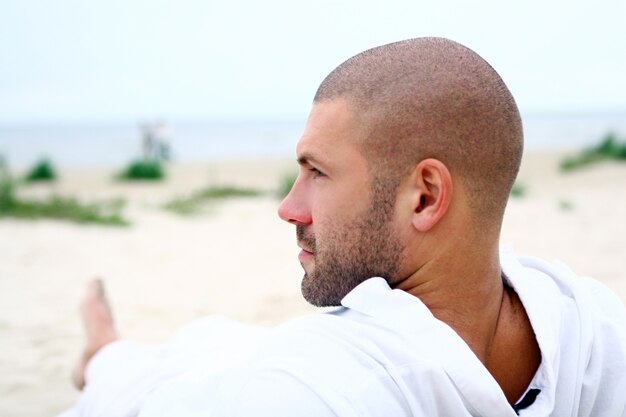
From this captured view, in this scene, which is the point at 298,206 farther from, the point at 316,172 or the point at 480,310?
the point at 480,310

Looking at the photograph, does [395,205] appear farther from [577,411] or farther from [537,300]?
[577,411]

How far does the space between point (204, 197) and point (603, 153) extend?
845 centimetres

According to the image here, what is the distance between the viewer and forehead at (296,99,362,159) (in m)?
1.48

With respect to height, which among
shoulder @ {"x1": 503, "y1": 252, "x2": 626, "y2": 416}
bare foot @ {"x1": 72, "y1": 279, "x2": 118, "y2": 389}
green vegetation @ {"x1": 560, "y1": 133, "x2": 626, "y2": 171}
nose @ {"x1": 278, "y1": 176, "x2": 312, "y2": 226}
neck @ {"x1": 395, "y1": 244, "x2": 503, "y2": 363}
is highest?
nose @ {"x1": 278, "y1": 176, "x2": 312, "y2": 226}

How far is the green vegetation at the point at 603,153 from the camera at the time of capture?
13.0 metres

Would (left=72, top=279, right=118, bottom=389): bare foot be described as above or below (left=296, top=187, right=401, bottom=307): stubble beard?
below

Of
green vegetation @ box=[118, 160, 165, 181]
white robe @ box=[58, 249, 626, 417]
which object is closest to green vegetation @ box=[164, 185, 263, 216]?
green vegetation @ box=[118, 160, 165, 181]

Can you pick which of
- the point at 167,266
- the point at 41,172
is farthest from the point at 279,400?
the point at 41,172

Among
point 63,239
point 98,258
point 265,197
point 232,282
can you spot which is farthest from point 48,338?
point 265,197

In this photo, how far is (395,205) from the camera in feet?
4.76

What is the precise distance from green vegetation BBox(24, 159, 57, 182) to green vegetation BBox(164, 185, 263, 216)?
5061 mm

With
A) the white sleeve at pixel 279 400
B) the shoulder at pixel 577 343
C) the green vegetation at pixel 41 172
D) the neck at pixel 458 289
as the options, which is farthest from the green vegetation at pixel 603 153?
the white sleeve at pixel 279 400

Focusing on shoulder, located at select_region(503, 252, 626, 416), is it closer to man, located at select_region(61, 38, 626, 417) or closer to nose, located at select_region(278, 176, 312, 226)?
man, located at select_region(61, 38, 626, 417)

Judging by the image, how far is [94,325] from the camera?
9.68ft
